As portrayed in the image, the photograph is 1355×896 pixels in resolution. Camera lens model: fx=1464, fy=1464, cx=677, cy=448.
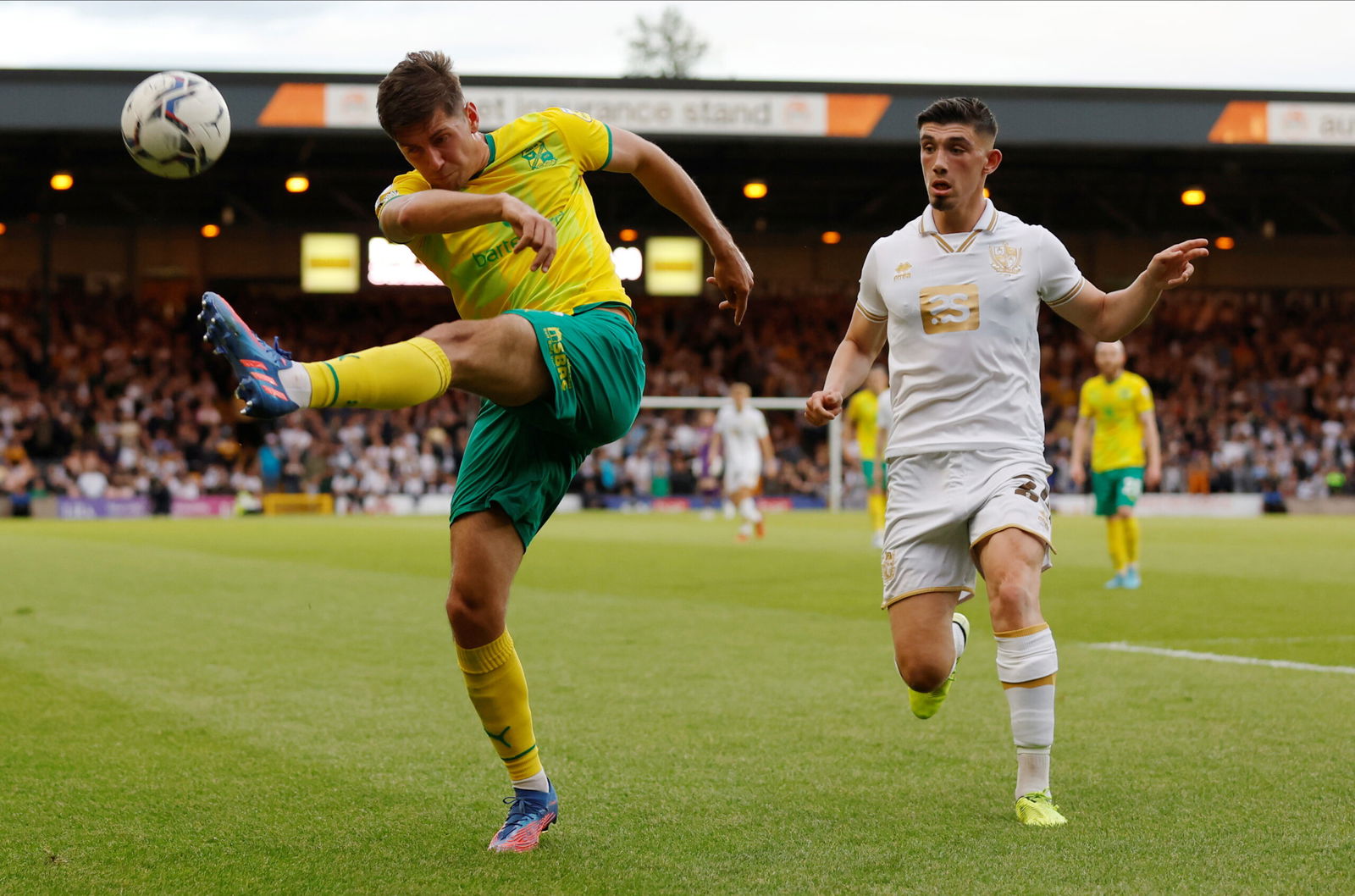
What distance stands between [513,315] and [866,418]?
16.1 m

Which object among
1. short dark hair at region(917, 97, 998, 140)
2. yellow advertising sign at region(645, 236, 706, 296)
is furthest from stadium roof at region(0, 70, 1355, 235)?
short dark hair at region(917, 97, 998, 140)

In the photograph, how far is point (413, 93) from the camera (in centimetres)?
385

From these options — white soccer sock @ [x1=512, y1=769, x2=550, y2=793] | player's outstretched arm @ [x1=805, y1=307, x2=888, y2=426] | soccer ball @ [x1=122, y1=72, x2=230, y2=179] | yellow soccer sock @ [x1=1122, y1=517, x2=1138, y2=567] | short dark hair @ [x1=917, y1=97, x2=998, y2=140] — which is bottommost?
white soccer sock @ [x1=512, y1=769, x2=550, y2=793]

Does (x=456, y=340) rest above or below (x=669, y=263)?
below

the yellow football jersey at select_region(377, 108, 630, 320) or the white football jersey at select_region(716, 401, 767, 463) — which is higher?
the yellow football jersey at select_region(377, 108, 630, 320)

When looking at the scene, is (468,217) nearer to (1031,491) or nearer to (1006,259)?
(1006,259)

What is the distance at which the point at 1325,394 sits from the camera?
3688cm

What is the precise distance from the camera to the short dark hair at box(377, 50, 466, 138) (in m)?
3.84

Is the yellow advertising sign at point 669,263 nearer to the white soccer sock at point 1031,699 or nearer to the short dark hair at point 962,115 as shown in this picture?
the short dark hair at point 962,115

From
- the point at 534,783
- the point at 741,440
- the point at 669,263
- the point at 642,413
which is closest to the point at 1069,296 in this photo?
the point at 534,783

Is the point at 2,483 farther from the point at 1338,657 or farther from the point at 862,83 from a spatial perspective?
the point at 1338,657

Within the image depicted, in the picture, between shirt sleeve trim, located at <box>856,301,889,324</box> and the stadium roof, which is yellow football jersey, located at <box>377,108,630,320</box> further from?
the stadium roof

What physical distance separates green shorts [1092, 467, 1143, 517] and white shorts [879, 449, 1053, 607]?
8283mm

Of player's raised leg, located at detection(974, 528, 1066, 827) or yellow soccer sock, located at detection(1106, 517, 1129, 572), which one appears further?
yellow soccer sock, located at detection(1106, 517, 1129, 572)
